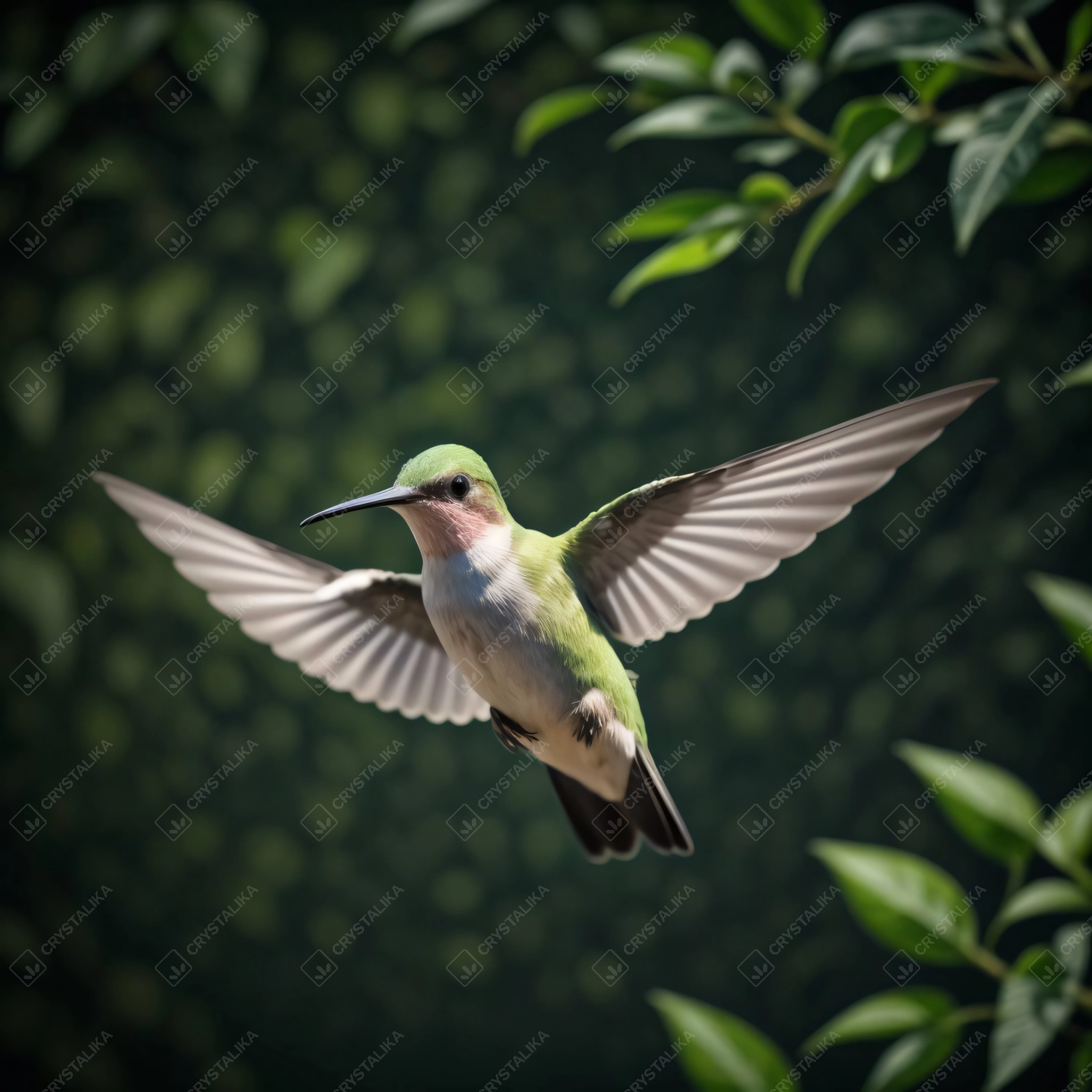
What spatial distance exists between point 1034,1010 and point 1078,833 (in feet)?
0.64

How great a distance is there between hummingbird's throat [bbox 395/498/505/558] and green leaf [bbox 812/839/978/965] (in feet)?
2.22

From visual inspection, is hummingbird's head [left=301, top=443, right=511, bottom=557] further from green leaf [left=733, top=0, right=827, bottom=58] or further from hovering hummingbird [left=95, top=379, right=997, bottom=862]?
green leaf [left=733, top=0, right=827, bottom=58]

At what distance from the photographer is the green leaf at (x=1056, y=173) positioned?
92cm

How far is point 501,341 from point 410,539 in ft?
1.06

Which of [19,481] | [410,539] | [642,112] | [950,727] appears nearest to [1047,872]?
[950,727]

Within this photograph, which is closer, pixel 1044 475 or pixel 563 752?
pixel 563 752

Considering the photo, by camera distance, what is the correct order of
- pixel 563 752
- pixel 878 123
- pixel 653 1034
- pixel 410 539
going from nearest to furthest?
1. pixel 563 752
2. pixel 878 123
3. pixel 410 539
4. pixel 653 1034

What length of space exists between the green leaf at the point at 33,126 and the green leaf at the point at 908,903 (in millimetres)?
1412

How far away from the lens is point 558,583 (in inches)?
26.1

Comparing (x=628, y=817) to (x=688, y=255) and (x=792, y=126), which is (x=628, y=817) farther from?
(x=792, y=126)

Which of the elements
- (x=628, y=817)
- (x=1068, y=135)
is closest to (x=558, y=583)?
(x=628, y=817)

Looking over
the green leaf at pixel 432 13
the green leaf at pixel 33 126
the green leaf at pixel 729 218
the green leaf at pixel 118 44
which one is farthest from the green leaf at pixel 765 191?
the green leaf at pixel 33 126

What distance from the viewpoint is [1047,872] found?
1415 millimetres

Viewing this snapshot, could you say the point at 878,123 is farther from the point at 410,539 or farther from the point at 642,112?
the point at 410,539
